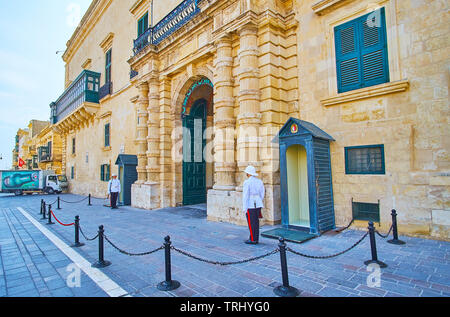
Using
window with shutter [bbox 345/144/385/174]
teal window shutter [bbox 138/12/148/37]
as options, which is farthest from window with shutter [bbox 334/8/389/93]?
teal window shutter [bbox 138/12/148/37]

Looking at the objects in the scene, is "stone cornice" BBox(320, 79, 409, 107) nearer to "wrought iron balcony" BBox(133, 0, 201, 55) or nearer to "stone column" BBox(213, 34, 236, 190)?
"stone column" BBox(213, 34, 236, 190)

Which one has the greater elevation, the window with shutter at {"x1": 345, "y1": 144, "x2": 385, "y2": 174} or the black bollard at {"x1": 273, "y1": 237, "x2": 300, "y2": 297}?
the window with shutter at {"x1": 345, "y1": 144, "x2": 385, "y2": 174}

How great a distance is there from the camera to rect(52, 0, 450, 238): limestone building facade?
19.0ft

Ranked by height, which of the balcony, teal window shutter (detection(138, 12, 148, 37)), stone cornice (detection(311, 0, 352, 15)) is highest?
teal window shutter (detection(138, 12, 148, 37))

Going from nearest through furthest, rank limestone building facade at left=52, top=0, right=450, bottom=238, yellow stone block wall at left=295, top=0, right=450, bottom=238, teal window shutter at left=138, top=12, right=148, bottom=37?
yellow stone block wall at left=295, top=0, right=450, bottom=238 < limestone building facade at left=52, top=0, right=450, bottom=238 < teal window shutter at left=138, top=12, right=148, bottom=37

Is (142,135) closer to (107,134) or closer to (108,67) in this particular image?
(107,134)

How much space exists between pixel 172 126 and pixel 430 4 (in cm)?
1003

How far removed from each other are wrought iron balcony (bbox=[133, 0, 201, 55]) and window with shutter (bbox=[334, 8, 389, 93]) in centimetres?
613

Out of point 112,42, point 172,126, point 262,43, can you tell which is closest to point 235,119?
point 262,43

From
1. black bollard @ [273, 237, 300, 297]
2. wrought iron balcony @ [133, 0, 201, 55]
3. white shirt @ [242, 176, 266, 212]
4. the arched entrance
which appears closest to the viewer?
black bollard @ [273, 237, 300, 297]

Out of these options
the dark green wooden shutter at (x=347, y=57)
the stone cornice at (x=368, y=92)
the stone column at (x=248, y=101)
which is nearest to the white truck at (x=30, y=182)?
the stone column at (x=248, y=101)

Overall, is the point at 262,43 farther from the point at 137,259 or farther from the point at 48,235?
the point at 48,235

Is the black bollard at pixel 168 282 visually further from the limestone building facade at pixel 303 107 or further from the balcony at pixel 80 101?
the balcony at pixel 80 101
